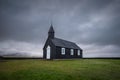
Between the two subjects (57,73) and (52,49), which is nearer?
(57,73)

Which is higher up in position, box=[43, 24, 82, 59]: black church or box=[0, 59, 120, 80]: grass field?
box=[43, 24, 82, 59]: black church

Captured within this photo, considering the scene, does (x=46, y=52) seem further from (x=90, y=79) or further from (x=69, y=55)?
(x=90, y=79)

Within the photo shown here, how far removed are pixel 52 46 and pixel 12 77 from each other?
26613 mm

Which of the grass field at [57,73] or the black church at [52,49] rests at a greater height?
the black church at [52,49]

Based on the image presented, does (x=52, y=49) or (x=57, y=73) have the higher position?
(x=52, y=49)

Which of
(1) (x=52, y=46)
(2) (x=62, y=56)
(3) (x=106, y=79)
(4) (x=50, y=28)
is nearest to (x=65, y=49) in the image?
(2) (x=62, y=56)

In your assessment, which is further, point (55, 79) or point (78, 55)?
point (78, 55)

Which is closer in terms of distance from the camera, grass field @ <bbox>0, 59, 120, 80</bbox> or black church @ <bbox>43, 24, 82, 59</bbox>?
grass field @ <bbox>0, 59, 120, 80</bbox>

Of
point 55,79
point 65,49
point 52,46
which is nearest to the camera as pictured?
point 55,79

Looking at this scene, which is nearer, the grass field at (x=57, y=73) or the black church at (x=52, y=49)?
the grass field at (x=57, y=73)

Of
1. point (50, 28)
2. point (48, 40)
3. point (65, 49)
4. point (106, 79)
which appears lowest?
point (106, 79)

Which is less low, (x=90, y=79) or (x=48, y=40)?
(x=48, y=40)

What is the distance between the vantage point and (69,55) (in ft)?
151

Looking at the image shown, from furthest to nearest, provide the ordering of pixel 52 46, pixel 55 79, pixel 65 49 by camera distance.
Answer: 1. pixel 65 49
2. pixel 52 46
3. pixel 55 79
